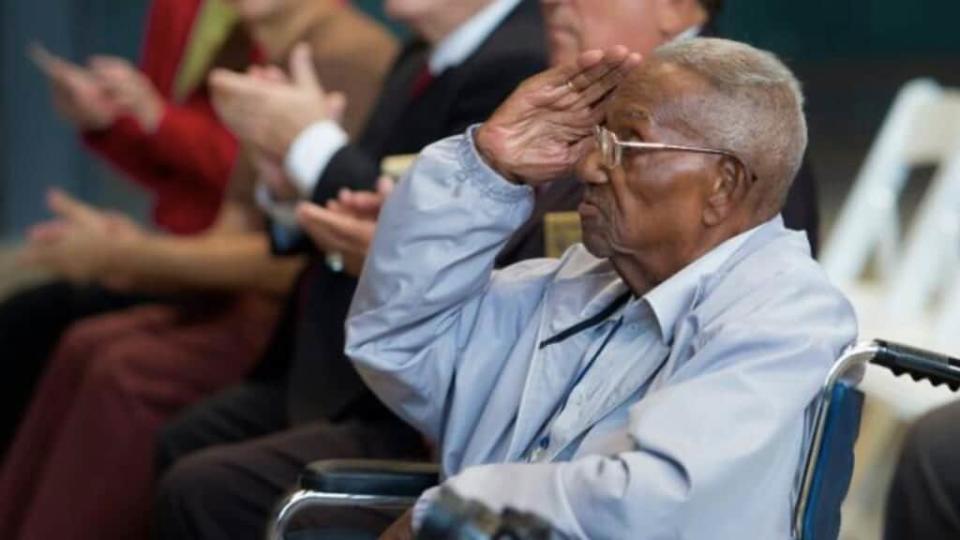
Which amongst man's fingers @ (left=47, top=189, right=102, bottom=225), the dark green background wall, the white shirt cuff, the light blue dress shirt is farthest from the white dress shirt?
the dark green background wall

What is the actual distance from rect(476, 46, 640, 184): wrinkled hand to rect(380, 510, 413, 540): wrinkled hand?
432 millimetres

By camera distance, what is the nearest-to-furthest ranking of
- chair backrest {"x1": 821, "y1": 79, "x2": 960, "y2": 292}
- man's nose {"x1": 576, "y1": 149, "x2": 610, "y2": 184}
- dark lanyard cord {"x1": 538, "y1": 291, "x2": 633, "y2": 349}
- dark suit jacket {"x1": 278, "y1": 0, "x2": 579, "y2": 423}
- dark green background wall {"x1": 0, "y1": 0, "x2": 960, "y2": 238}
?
man's nose {"x1": 576, "y1": 149, "x2": 610, "y2": 184}, dark lanyard cord {"x1": 538, "y1": 291, "x2": 633, "y2": 349}, dark suit jacket {"x1": 278, "y1": 0, "x2": 579, "y2": 423}, chair backrest {"x1": 821, "y1": 79, "x2": 960, "y2": 292}, dark green background wall {"x1": 0, "y1": 0, "x2": 960, "y2": 238}

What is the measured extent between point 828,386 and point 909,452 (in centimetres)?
92

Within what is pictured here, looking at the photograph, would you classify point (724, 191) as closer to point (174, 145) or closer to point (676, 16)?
point (676, 16)

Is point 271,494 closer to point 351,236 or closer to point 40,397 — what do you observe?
point 351,236

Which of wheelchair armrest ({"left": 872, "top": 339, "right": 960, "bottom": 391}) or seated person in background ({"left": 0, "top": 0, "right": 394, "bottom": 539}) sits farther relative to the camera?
seated person in background ({"left": 0, "top": 0, "right": 394, "bottom": 539})

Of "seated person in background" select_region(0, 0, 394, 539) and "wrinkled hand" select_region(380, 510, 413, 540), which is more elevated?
"wrinkled hand" select_region(380, 510, 413, 540)

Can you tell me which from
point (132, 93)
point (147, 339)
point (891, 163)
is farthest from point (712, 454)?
point (132, 93)

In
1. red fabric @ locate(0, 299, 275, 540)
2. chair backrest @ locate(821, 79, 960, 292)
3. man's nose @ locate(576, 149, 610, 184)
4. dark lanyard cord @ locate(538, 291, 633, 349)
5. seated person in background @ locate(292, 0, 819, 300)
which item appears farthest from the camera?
chair backrest @ locate(821, 79, 960, 292)

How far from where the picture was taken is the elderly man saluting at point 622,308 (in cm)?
213

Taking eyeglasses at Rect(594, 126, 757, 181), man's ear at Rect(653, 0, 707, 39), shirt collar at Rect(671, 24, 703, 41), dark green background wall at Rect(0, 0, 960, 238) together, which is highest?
eyeglasses at Rect(594, 126, 757, 181)

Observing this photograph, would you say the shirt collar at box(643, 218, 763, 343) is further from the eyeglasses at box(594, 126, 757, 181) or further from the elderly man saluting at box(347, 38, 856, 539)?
the eyeglasses at box(594, 126, 757, 181)

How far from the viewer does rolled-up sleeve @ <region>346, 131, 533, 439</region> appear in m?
2.47

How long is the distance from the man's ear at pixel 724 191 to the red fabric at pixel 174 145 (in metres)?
2.15
